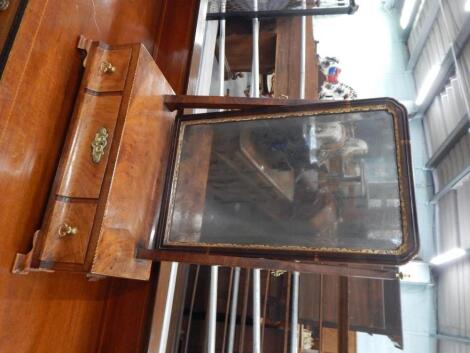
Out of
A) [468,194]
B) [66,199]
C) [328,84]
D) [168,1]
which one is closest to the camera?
[66,199]

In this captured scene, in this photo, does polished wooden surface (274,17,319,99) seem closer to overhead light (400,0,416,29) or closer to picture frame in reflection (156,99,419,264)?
picture frame in reflection (156,99,419,264)

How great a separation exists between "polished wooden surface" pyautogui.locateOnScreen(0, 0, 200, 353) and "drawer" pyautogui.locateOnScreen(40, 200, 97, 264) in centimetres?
6

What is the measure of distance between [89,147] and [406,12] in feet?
18.3

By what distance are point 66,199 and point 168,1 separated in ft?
2.62

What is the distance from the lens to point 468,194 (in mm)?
3486

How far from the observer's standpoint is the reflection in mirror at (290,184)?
0.65 metres

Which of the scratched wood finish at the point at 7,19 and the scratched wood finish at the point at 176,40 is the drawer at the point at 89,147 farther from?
the scratched wood finish at the point at 176,40

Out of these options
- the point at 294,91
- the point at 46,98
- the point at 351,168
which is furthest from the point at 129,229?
the point at 294,91

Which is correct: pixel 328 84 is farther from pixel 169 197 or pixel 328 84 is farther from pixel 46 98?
pixel 46 98

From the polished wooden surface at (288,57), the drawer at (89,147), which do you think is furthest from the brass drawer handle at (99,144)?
the polished wooden surface at (288,57)

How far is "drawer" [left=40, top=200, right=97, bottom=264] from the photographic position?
0.57 m

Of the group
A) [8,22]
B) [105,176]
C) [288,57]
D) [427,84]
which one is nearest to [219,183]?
[105,176]

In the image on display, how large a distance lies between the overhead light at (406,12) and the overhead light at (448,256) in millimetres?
3278

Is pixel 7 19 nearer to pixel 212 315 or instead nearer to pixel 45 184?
pixel 45 184
